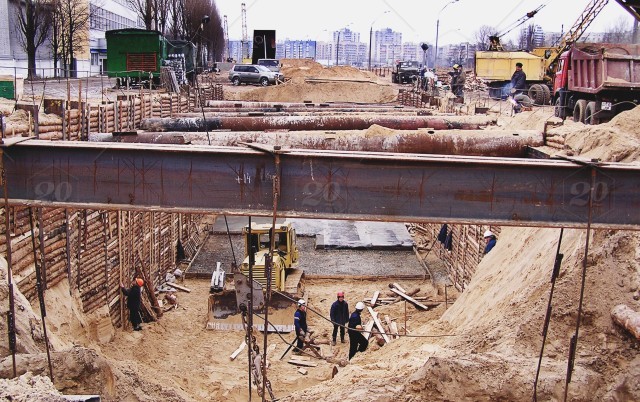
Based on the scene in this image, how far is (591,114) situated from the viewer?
754 inches

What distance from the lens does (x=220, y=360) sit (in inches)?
578

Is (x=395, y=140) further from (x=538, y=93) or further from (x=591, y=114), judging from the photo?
(x=538, y=93)

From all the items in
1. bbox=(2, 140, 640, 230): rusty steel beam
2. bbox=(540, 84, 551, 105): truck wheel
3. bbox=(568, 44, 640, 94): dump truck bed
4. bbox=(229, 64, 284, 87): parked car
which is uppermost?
bbox=(229, 64, 284, 87): parked car

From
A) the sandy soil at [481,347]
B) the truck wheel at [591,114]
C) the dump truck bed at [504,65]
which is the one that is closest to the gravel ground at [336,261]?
the sandy soil at [481,347]

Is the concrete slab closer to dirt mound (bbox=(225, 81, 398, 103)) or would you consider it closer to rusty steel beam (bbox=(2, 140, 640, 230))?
rusty steel beam (bbox=(2, 140, 640, 230))

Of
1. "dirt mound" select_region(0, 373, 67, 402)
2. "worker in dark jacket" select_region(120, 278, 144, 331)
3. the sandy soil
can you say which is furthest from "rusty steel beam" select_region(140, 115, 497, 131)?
"dirt mound" select_region(0, 373, 67, 402)

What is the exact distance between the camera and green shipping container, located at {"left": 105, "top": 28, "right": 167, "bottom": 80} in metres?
37.2

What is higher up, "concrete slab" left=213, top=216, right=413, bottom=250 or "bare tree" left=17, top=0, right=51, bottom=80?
"bare tree" left=17, top=0, right=51, bottom=80

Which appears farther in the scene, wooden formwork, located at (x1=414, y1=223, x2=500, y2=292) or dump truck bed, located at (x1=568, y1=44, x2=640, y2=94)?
dump truck bed, located at (x1=568, y1=44, x2=640, y2=94)

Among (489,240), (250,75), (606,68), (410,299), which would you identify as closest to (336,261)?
(410,299)

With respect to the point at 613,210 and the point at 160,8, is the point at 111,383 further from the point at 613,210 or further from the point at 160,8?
the point at 160,8

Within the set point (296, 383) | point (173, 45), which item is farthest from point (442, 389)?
point (173, 45)

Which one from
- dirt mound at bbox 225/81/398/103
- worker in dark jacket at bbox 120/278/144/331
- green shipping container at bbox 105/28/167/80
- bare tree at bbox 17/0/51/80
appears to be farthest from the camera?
dirt mound at bbox 225/81/398/103

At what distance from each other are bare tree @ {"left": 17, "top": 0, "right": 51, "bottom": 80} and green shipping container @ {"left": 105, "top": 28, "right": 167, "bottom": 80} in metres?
6.07
